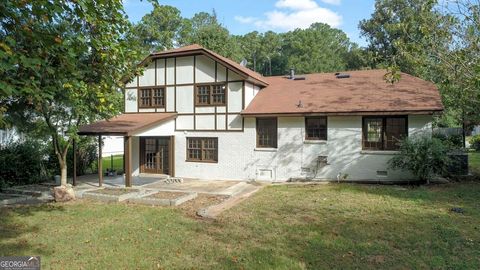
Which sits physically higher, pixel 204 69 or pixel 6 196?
pixel 204 69

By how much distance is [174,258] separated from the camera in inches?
245

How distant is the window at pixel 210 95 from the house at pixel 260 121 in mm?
51

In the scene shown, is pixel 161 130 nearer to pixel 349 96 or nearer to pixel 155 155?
pixel 155 155

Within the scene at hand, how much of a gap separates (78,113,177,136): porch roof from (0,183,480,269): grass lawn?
3641 millimetres

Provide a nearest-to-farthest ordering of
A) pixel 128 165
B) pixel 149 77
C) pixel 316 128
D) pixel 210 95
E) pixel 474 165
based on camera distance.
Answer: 1. pixel 128 165
2. pixel 316 128
3. pixel 210 95
4. pixel 474 165
5. pixel 149 77

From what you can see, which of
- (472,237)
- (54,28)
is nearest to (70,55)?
(54,28)

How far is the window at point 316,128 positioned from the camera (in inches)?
610

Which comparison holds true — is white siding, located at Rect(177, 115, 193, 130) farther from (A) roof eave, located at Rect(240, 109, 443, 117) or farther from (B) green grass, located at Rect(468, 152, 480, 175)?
(B) green grass, located at Rect(468, 152, 480, 175)

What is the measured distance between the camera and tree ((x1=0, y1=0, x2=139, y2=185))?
5.01 metres

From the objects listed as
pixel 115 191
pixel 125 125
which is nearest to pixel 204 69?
pixel 125 125

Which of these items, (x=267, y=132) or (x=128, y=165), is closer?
(x=128, y=165)

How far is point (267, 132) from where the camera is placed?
16.5 metres

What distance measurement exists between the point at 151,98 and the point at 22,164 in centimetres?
682

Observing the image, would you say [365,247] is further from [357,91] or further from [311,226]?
[357,91]
